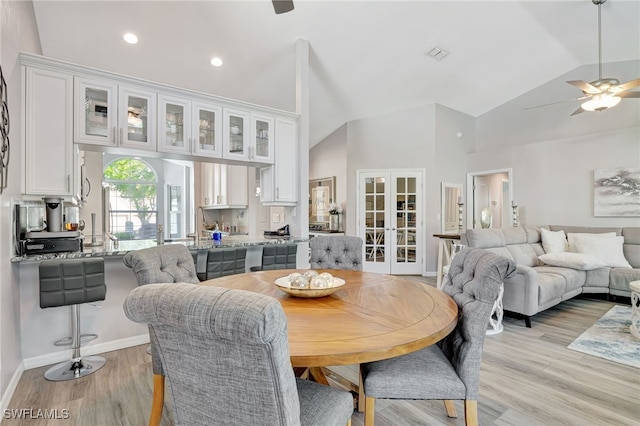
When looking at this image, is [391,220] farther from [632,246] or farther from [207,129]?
[207,129]

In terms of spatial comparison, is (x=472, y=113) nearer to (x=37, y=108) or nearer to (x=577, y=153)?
(x=577, y=153)

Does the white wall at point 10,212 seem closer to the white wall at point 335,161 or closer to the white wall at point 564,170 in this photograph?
the white wall at point 335,161

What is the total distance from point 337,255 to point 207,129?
1.94 metres

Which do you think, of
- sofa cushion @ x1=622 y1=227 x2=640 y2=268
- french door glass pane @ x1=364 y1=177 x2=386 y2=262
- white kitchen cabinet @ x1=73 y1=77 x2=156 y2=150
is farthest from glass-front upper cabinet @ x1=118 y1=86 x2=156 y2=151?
sofa cushion @ x1=622 y1=227 x2=640 y2=268

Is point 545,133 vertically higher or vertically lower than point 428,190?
higher

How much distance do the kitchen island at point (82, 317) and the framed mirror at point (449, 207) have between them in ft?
14.2

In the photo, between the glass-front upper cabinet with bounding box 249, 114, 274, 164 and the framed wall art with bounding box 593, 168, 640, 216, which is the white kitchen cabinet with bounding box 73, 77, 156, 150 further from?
the framed wall art with bounding box 593, 168, 640, 216

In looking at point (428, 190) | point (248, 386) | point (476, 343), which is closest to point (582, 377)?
point (476, 343)

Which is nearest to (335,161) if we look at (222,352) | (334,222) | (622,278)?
(334,222)

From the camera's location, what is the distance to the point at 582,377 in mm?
2350

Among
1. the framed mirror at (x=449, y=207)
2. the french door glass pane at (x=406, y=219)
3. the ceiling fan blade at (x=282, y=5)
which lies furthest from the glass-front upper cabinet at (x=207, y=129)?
the framed mirror at (x=449, y=207)

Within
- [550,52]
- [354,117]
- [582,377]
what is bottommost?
[582,377]

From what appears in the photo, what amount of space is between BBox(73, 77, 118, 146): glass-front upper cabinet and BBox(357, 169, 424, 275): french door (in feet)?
14.3

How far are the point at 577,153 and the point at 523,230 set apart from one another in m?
1.82
